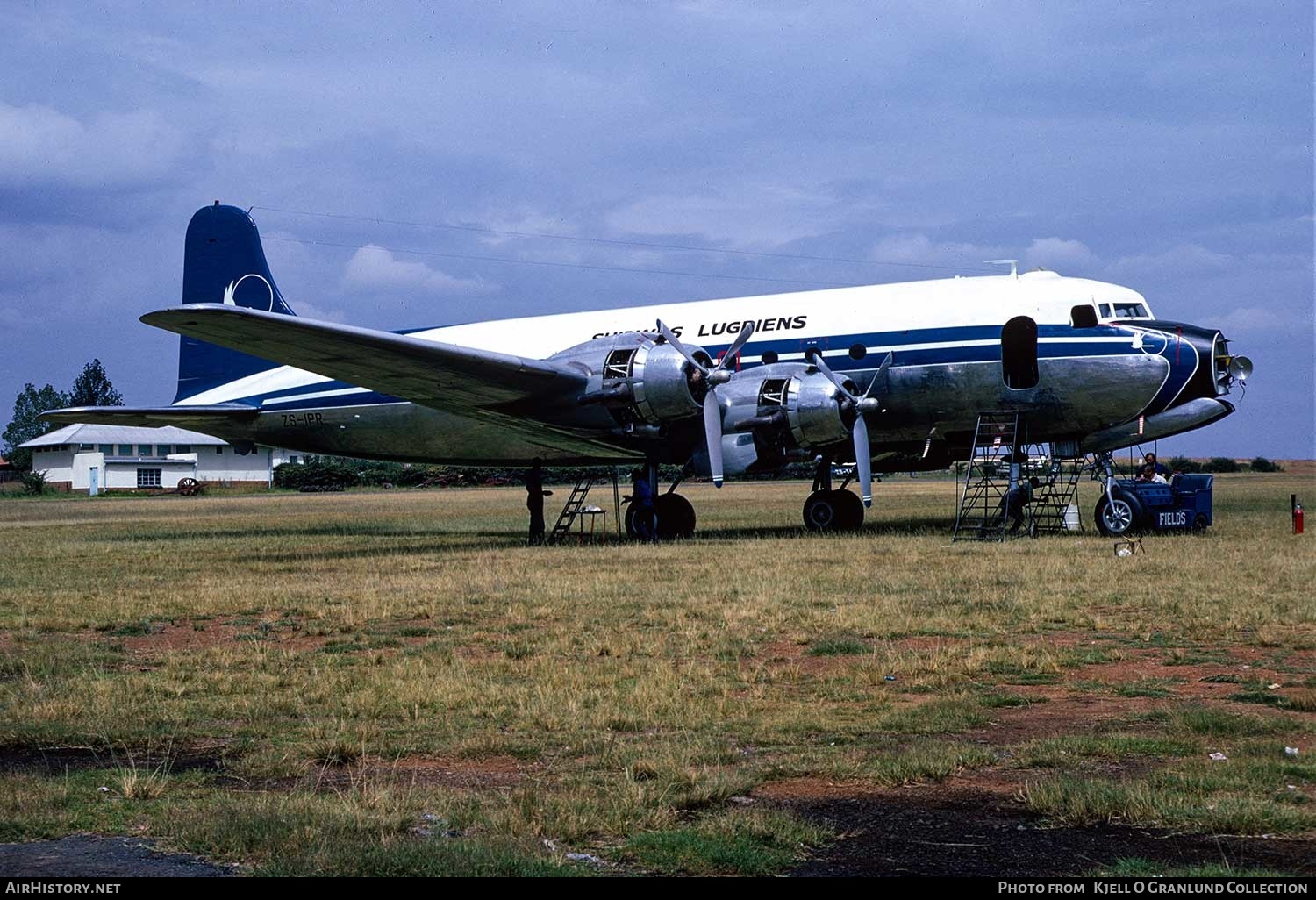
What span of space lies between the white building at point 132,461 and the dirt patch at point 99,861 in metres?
80.6

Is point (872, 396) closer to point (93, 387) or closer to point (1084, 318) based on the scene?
point (1084, 318)

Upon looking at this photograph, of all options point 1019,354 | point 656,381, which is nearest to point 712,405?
point 656,381

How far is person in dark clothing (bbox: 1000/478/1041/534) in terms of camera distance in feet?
77.0

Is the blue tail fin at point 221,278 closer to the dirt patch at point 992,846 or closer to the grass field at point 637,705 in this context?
the grass field at point 637,705

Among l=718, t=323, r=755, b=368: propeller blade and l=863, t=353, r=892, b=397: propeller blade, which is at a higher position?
l=718, t=323, r=755, b=368: propeller blade

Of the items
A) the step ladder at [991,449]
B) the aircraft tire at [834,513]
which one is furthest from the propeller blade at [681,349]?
the step ladder at [991,449]

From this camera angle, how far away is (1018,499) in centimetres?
2373

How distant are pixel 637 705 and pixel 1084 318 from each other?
16.0 m

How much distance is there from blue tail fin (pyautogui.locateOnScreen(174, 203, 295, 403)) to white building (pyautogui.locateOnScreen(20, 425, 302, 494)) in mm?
54524

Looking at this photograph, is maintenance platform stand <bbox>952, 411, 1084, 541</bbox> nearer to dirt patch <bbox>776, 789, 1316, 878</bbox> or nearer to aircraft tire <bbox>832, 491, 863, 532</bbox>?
aircraft tire <bbox>832, 491, 863, 532</bbox>

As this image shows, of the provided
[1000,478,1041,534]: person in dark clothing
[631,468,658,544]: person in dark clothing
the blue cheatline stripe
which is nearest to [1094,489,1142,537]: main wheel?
[1000,478,1041,534]: person in dark clothing

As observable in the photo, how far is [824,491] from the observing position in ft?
82.6

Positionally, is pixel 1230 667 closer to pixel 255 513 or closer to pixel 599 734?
pixel 599 734

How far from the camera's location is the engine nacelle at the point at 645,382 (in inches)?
832
